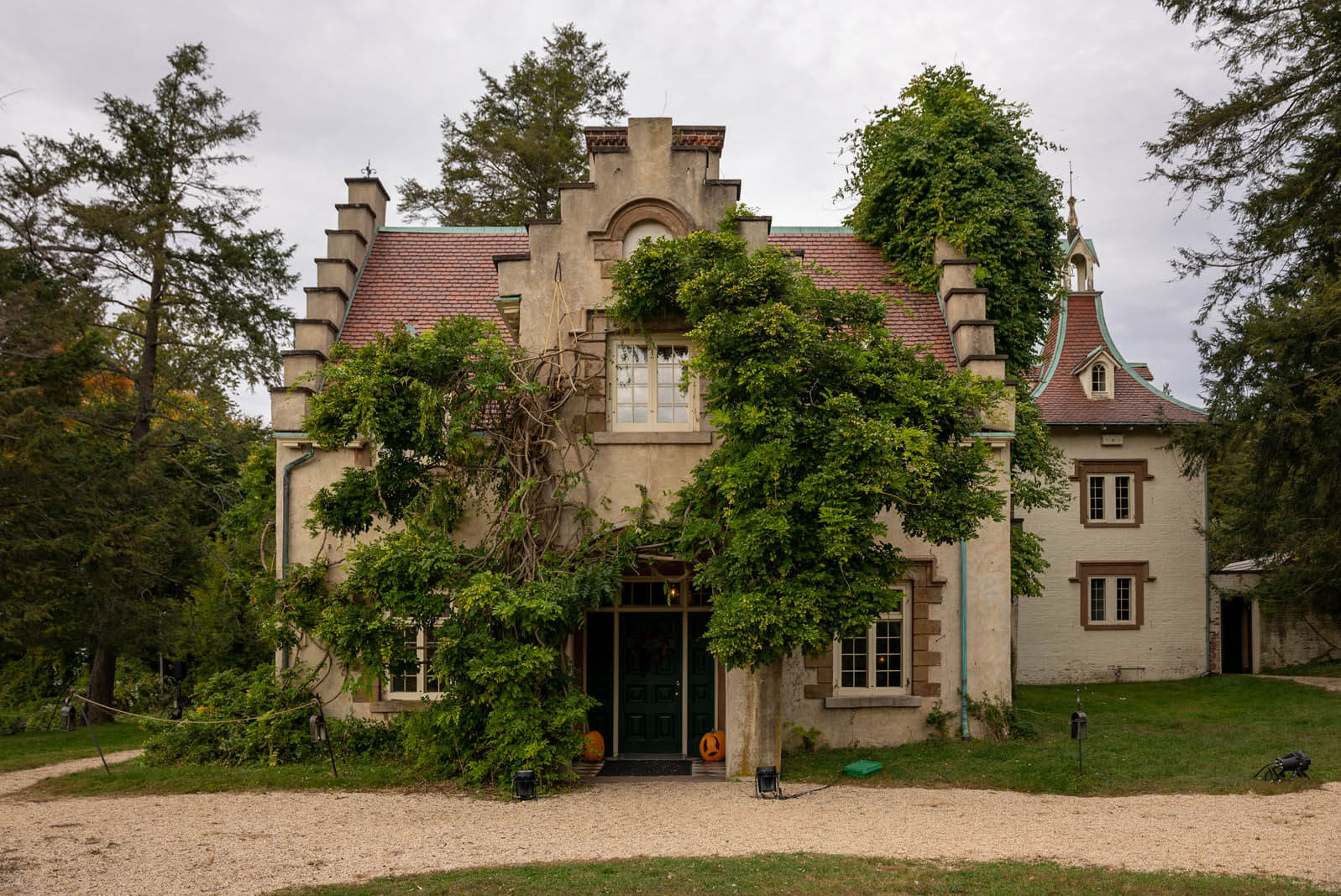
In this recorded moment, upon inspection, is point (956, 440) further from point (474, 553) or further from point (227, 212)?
point (227, 212)

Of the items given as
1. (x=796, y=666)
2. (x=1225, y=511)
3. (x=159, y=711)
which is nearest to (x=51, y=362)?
(x=159, y=711)

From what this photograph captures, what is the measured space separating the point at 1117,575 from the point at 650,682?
60.0ft

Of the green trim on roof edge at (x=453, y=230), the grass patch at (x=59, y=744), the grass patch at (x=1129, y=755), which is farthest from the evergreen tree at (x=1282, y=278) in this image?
the grass patch at (x=59, y=744)

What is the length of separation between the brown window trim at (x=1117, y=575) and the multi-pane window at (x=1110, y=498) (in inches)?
49.8

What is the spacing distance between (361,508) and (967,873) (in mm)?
9226

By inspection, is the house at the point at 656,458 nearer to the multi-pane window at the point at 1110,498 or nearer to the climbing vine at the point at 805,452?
the climbing vine at the point at 805,452

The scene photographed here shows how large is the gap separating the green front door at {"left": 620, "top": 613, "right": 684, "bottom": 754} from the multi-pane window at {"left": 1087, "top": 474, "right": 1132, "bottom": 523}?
17490mm

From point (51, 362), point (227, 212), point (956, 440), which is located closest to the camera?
point (956, 440)

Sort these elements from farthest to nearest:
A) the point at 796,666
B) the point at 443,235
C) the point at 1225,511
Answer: the point at 1225,511
the point at 443,235
the point at 796,666

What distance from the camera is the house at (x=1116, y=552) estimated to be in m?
28.7

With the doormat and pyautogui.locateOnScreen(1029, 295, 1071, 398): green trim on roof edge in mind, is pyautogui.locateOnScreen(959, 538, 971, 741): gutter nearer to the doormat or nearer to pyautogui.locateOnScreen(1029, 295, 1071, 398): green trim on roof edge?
the doormat

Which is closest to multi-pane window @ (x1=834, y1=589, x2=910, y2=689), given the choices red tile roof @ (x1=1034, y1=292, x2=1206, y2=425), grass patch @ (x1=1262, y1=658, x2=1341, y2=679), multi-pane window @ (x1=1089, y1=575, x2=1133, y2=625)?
red tile roof @ (x1=1034, y1=292, x2=1206, y2=425)

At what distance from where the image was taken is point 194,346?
24.0 metres

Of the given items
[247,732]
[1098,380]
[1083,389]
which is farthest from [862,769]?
[1098,380]
